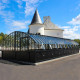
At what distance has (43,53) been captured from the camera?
1246cm

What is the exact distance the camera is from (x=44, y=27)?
125 ft

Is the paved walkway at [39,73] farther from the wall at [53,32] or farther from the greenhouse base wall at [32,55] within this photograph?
the wall at [53,32]

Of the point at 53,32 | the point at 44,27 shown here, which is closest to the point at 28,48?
the point at 44,27

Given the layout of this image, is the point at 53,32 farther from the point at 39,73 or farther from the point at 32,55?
the point at 39,73

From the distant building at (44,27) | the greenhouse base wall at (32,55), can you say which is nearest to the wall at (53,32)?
the distant building at (44,27)

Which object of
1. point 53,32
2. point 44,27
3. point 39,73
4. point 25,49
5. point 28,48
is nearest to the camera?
point 39,73

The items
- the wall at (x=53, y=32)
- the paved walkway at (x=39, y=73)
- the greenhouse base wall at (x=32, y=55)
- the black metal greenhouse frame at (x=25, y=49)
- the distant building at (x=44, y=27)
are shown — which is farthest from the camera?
the wall at (x=53, y=32)

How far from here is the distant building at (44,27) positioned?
105 ft

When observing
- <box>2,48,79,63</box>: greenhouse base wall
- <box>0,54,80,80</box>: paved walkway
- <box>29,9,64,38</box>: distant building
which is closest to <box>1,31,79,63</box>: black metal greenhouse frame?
<box>2,48,79,63</box>: greenhouse base wall

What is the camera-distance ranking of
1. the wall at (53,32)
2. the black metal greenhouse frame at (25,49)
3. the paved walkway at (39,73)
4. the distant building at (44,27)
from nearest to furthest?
the paved walkway at (39,73) → the black metal greenhouse frame at (25,49) → the distant building at (44,27) → the wall at (53,32)

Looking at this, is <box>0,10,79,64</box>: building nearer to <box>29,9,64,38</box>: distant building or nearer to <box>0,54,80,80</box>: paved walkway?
<box>0,54,80,80</box>: paved walkway

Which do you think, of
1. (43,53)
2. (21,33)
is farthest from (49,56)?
(21,33)

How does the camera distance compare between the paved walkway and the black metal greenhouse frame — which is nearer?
the paved walkway

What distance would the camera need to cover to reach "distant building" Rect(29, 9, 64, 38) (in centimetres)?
3209
